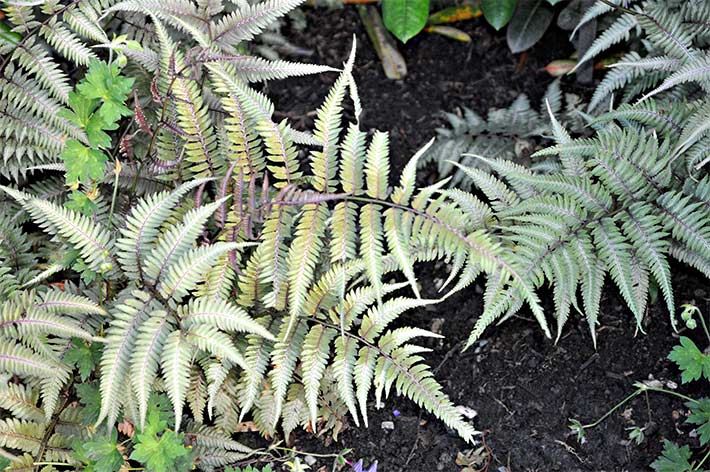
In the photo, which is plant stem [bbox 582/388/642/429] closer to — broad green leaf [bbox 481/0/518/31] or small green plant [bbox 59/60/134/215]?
broad green leaf [bbox 481/0/518/31]

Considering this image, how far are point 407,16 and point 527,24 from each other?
2.20 feet

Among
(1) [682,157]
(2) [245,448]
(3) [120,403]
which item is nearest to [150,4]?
(3) [120,403]

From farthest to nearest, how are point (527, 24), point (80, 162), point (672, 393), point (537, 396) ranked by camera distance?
point (527, 24)
point (537, 396)
point (672, 393)
point (80, 162)

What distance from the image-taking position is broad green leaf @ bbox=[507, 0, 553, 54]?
4.26 meters

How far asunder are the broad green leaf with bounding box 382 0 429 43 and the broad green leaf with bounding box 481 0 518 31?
346 mm

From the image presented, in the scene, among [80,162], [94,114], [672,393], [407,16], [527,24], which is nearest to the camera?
[80,162]

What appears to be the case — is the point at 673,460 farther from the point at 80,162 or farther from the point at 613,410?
the point at 80,162

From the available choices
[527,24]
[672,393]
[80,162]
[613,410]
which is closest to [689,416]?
[672,393]

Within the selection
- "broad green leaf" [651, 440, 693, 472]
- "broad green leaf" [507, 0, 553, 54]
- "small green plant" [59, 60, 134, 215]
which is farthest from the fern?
"small green plant" [59, 60, 134, 215]

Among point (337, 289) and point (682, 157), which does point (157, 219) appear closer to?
point (337, 289)

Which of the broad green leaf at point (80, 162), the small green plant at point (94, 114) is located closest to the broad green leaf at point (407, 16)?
the small green plant at point (94, 114)

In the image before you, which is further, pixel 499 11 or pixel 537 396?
pixel 499 11

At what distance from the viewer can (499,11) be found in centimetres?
418

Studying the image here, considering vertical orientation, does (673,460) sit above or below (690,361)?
below
